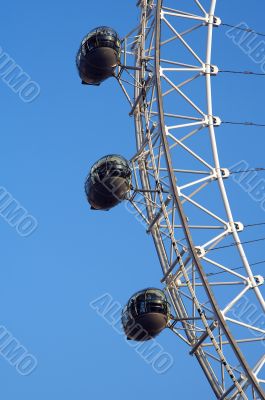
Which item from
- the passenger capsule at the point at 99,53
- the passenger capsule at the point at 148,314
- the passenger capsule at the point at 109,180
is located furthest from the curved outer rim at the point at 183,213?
the passenger capsule at the point at 109,180

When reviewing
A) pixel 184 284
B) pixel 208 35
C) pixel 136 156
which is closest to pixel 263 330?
pixel 184 284

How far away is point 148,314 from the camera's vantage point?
82.4 ft

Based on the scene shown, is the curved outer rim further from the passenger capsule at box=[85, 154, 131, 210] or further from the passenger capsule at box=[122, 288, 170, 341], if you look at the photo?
the passenger capsule at box=[85, 154, 131, 210]

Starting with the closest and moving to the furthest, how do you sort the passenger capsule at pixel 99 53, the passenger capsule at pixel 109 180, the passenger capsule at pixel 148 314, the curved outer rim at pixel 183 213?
the curved outer rim at pixel 183 213, the passenger capsule at pixel 148 314, the passenger capsule at pixel 109 180, the passenger capsule at pixel 99 53

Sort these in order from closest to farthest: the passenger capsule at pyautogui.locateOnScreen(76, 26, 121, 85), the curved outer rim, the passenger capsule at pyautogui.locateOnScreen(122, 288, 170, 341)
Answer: the curved outer rim < the passenger capsule at pyautogui.locateOnScreen(122, 288, 170, 341) < the passenger capsule at pyautogui.locateOnScreen(76, 26, 121, 85)

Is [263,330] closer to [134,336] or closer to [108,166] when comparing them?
[134,336]

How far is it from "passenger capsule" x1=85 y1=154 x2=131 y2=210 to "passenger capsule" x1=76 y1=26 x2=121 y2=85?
274 centimetres

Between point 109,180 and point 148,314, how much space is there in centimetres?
401

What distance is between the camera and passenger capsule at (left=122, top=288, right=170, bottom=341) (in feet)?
82.4

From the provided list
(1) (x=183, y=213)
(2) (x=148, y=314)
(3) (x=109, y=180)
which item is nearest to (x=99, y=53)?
(3) (x=109, y=180)

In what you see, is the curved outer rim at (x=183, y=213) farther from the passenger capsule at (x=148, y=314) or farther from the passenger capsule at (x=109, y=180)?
the passenger capsule at (x=109, y=180)

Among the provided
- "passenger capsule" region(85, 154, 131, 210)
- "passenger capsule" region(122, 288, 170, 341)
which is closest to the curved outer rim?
"passenger capsule" region(122, 288, 170, 341)

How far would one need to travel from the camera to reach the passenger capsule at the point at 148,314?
82.4 feet

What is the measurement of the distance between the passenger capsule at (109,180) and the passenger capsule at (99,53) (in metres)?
2.74
